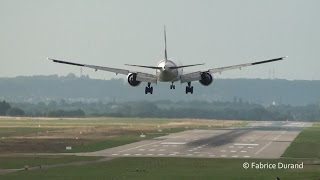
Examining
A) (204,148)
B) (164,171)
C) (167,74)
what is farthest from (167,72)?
(204,148)

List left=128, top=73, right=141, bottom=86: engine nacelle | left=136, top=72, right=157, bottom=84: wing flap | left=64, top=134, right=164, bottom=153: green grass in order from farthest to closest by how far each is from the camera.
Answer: left=64, top=134, right=164, bottom=153: green grass < left=128, top=73, right=141, bottom=86: engine nacelle < left=136, top=72, right=157, bottom=84: wing flap

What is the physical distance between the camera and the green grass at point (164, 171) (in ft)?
294

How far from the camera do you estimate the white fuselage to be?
10125cm

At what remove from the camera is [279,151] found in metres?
129

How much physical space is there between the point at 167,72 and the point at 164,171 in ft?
44.2

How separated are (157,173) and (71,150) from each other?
36.1 meters

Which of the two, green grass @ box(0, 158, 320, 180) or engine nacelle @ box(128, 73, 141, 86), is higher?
engine nacelle @ box(128, 73, 141, 86)

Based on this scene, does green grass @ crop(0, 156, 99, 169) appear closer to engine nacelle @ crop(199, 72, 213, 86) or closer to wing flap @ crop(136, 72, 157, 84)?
wing flap @ crop(136, 72, 157, 84)

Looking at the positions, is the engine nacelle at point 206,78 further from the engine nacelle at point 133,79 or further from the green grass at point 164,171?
the green grass at point 164,171

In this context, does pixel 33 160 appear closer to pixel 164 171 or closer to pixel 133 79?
pixel 133 79

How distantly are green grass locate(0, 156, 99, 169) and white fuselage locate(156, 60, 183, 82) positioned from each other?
17476 millimetres

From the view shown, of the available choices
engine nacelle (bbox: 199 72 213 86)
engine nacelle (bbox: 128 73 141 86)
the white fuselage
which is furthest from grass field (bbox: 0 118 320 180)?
the white fuselage

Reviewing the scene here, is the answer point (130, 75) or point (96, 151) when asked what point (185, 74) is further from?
point (96, 151)

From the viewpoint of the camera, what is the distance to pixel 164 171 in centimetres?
9531
